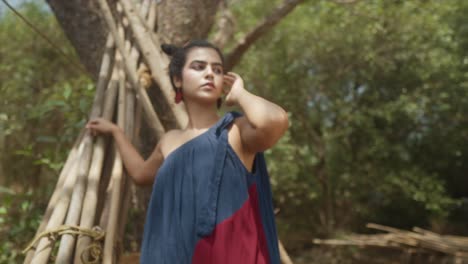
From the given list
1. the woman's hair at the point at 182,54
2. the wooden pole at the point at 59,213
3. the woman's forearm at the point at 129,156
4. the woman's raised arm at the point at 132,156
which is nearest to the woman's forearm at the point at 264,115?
the woman's hair at the point at 182,54

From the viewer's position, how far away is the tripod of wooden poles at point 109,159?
5.03 feet

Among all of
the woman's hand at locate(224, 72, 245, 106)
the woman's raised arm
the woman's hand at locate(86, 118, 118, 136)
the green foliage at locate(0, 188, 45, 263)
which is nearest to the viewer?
the woman's hand at locate(224, 72, 245, 106)

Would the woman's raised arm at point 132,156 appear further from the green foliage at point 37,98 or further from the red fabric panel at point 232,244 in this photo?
the green foliage at point 37,98

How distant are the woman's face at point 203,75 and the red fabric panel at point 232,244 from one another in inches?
14.7

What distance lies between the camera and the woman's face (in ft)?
4.76

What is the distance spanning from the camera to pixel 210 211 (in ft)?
4.01

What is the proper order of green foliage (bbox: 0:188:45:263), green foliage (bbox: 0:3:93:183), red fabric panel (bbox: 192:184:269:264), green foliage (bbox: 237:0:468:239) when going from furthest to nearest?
green foliage (bbox: 237:0:468:239)
green foliage (bbox: 0:3:93:183)
green foliage (bbox: 0:188:45:263)
red fabric panel (bbox: 192:184:269:264)

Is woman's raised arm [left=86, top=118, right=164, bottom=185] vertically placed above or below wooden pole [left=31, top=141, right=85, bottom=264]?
above

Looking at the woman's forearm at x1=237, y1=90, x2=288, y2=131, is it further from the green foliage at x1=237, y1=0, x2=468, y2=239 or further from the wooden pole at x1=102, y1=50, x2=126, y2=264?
the green foliage at x1=237, y1=0, x2=468, y2=239

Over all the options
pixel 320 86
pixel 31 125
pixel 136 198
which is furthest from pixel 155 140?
pixel 320 86

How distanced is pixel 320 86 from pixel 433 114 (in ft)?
5.01

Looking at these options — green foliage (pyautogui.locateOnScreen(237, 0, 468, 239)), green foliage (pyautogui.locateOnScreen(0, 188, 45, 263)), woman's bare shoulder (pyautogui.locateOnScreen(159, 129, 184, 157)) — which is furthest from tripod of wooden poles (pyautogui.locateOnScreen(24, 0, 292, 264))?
green foliage (pyautogui.locateOnScreen(237, 0, 468, 239))

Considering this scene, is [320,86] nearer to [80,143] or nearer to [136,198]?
[136,198]

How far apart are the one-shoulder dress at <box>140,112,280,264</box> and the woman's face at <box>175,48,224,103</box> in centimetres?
16
